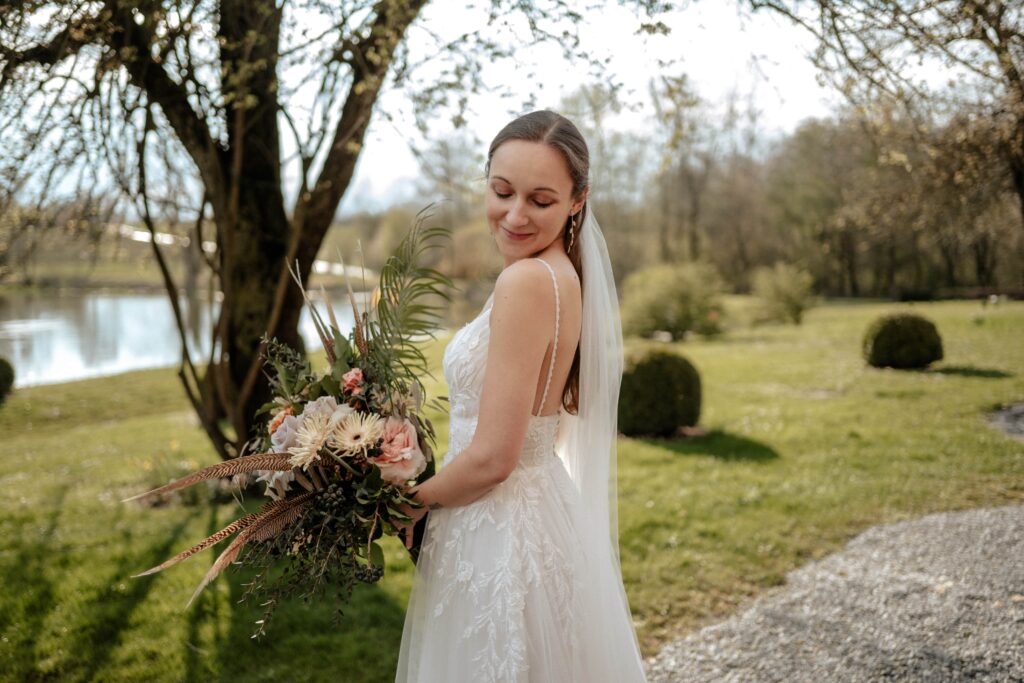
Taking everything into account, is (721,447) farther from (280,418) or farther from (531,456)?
(280,418)

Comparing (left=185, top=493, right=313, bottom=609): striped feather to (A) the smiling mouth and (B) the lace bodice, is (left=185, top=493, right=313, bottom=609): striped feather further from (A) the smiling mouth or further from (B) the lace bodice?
(A) the smiling mouth

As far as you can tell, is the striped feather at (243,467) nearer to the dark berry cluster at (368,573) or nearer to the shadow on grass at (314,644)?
the dark berry cluster at (368,573)

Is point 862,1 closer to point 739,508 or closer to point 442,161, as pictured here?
point 442,161

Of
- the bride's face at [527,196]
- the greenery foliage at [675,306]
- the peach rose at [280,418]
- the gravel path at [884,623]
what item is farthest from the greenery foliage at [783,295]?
the peach rose at [280,418]

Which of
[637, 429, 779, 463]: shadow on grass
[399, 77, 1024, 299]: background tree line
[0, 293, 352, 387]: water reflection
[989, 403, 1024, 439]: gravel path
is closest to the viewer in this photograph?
[637, 429, 779, 463]: shadow on grass

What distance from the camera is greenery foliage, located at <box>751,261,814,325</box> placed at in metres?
25.4

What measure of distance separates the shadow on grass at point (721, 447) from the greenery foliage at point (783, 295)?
57.7ft

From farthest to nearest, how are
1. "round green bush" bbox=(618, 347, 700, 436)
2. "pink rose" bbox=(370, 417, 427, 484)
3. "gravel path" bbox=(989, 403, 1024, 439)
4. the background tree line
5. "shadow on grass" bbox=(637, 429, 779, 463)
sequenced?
the background tree line
"round green bush" bbox=(618, 347, 700, 436)
"gravel path" bbox=(989, 403, 1024, 439)
"shadow on grass" bbox=(637, 429, 779, 463)
"pink rose" bbox=(370, 417, 427, 484)

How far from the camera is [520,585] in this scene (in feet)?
6.94

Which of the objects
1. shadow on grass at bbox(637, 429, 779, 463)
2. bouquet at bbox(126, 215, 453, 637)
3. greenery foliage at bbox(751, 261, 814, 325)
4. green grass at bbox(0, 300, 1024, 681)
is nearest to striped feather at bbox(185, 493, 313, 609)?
bouquet at bbox(126, 215, 453, 637)

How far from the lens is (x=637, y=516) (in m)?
6.36

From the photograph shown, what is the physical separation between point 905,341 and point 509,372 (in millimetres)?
13693

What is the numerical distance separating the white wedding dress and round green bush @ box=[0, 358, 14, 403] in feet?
58.5

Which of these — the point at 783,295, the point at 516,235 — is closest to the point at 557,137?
the point at 516,235
